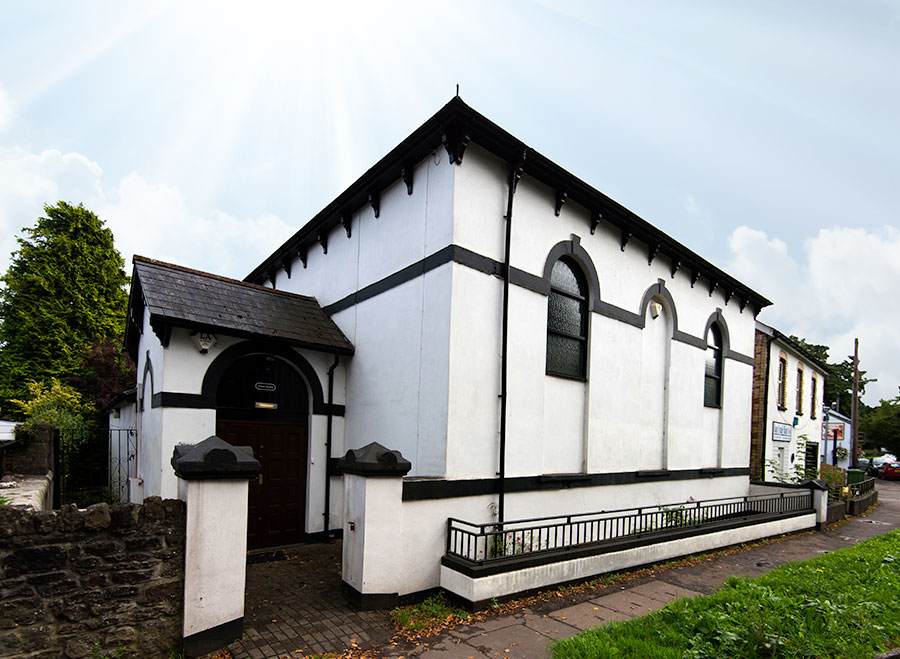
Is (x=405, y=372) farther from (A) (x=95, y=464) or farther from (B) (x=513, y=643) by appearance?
(A) (x=95, y=464)

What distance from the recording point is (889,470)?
115ft

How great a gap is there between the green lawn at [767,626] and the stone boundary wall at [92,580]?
3.67 metres

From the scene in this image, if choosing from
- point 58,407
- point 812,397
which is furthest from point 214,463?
point 812,397

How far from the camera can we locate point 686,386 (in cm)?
1258

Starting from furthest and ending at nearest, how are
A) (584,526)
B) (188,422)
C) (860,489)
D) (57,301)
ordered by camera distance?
(57,301)
(860,489)
(188,422)
(584,526)

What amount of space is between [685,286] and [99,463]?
19581 millimetres

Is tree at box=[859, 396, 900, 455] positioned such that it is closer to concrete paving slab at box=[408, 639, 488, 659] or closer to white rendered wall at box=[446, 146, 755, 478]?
white rendered wall at box=[446, 146, 755, 478]

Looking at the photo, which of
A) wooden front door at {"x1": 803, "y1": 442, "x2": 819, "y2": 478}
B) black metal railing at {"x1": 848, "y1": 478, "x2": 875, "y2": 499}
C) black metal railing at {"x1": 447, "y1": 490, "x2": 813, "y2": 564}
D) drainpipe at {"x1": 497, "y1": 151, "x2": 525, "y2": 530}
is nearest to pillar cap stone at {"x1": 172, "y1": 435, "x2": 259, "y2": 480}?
black metal railing at {"x1": 447, "y1": 490, "x2": 813, "y2": 564}

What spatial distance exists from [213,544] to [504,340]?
4799 mm

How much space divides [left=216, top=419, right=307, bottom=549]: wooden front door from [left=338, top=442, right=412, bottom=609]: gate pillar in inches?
119

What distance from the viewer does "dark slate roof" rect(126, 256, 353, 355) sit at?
7.77 m

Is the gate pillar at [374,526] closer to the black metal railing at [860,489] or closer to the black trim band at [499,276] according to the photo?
the black trim band at [499,276]

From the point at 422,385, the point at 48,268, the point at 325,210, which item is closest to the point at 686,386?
the point at 422,385

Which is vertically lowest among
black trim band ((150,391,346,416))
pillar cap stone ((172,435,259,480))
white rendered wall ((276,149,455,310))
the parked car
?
the parked car
